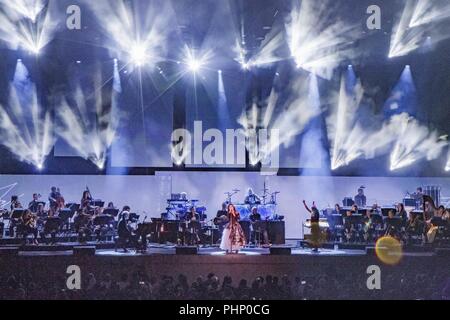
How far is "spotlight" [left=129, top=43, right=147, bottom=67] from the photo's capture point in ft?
23.3

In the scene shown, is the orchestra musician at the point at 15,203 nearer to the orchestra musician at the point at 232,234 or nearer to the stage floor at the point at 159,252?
the stage floor at the point at 159,252

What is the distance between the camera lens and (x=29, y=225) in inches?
272

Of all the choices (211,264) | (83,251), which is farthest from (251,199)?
(83,251)

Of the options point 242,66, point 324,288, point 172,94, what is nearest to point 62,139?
point 172,94

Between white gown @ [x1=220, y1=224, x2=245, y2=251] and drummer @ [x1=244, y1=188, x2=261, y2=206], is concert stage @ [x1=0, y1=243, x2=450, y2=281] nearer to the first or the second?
white gown @ [x1=220, y1=224, x2=245, y2=251]

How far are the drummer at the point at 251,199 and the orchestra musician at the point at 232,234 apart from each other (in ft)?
0.80

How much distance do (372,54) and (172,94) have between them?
276cm

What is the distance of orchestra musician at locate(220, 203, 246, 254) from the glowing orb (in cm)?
177

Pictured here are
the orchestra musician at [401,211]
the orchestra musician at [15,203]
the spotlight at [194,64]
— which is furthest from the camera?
the spotlight at [194,64]

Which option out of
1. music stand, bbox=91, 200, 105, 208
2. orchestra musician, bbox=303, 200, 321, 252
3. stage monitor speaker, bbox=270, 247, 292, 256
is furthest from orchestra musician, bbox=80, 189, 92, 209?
orchestra musician, bbox=303, 200, 321, 252

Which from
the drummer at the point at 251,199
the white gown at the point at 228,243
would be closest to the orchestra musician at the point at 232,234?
the white gown at the point at 228,243

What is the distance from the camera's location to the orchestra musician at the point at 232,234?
7.02 metres

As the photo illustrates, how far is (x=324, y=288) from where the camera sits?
605 cm

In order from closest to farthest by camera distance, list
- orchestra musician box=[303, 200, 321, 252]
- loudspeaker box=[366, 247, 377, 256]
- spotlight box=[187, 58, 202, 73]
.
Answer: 1. loudspeaker box=[366, 247, 377, 256]
2. orchestra musician box=[303, 200, 321, 252]
3. spotlight box=[187, 58, 202, 73]
